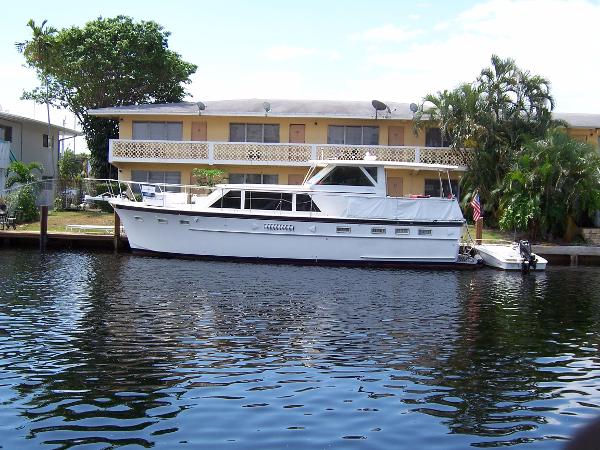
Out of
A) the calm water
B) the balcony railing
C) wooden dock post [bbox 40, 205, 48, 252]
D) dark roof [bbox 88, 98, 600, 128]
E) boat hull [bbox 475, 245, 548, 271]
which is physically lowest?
the calm water

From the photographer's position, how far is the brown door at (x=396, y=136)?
37844mm

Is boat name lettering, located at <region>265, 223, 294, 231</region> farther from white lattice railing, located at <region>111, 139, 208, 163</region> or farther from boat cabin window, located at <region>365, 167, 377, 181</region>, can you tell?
white lattice railing, located at <region>111, 139, 208, 163</region>

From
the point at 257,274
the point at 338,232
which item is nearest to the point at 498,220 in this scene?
the point at 338,232

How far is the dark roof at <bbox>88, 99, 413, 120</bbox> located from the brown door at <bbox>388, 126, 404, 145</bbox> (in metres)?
0.92

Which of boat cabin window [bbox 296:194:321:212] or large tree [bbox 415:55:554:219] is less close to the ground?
large tree [bbox 415:55:554:219]

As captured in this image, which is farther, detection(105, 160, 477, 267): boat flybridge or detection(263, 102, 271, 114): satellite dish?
detection(263, 102, 271, 114): satellite dish

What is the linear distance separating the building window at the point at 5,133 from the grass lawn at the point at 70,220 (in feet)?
29.6

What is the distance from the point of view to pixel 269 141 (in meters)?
37.9

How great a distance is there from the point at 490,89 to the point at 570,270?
10860 mm

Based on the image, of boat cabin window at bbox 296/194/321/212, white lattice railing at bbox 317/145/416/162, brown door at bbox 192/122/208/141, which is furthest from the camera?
brown door at bbox 192/122/208/141

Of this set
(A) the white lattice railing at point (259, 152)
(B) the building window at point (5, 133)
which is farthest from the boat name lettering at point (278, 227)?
(B) the building window at point (5, 133)

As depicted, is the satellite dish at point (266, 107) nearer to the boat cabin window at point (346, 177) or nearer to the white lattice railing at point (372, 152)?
the white lattice railing at point (372, 152)

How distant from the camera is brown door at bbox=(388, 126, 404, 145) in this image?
1490 inches

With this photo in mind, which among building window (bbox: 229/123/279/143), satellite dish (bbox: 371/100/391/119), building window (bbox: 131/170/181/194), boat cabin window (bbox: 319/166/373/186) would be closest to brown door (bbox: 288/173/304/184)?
building window (bbox: 229/123/279/143)
